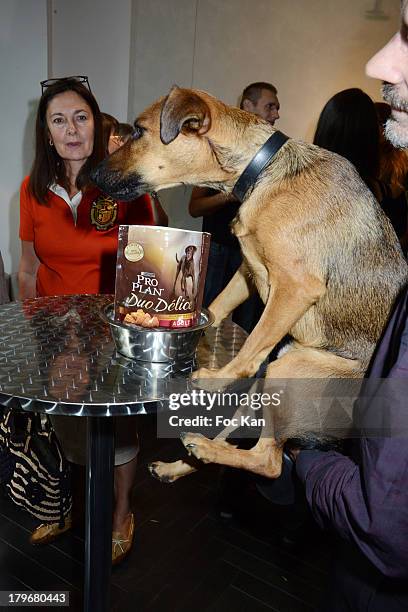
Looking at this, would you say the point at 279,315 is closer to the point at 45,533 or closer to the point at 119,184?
the point at 119,184

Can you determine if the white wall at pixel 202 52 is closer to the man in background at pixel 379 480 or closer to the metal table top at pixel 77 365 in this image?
the metal table top at pixel 77 365

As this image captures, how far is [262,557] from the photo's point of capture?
255 cm

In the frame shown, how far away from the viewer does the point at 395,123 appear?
1125 millimetres

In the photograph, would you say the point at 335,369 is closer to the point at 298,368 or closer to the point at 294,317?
the point at 298,368

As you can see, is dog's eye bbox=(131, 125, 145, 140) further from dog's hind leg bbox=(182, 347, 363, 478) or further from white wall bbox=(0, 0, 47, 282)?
white wall bbox=(0, 0, 47, 282)

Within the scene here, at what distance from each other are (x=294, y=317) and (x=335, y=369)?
0.79 feet

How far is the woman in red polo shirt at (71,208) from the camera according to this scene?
2508 mm

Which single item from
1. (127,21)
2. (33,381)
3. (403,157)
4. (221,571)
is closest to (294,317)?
(33,381)

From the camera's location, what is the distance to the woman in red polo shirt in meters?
2.51

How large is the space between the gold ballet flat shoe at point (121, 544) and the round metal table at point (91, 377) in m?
0.79

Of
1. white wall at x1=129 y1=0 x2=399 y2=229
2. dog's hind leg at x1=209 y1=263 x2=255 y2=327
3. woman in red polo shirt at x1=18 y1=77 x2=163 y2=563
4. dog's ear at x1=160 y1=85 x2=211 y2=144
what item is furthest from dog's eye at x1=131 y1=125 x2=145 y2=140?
white wall at x1=129 y1=0 x2=399 y2=229

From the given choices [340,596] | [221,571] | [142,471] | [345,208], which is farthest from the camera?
[142,471]

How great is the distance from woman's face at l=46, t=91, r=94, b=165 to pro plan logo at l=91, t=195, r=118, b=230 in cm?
28

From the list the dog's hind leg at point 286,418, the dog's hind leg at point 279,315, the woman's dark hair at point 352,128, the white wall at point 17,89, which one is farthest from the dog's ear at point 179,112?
the white wall at point 17,89
